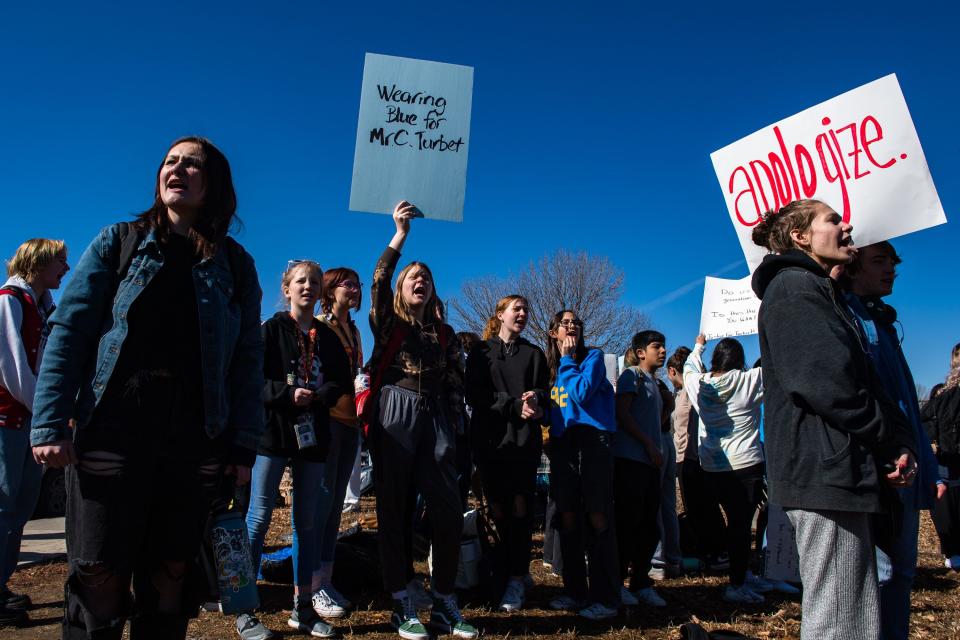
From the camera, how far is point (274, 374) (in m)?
3.93

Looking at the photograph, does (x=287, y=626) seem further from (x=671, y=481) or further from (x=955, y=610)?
(x=955, y=610)

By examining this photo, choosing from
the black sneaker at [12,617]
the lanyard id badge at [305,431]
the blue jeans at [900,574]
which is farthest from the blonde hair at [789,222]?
the black sneaker at [12,617]

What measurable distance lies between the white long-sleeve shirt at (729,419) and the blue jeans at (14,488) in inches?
182

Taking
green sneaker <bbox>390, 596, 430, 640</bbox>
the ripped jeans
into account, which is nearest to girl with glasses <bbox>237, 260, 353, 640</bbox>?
green sneaker <bbox>390, 596, 430, 640</bbox>

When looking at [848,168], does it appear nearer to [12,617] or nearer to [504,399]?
[504,399]

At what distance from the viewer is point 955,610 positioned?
4848mm

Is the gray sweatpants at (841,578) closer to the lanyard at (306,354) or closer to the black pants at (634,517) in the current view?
the black pants at (634,517)

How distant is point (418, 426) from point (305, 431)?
0.63 metres

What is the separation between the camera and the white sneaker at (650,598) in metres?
4.81

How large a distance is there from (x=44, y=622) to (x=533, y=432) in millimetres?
3098

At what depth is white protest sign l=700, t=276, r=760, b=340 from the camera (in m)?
5.69

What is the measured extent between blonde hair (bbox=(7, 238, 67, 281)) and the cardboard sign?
457cm

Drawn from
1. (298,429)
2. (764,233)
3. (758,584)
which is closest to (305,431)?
(298,429)

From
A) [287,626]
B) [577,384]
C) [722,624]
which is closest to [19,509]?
[287,626]
